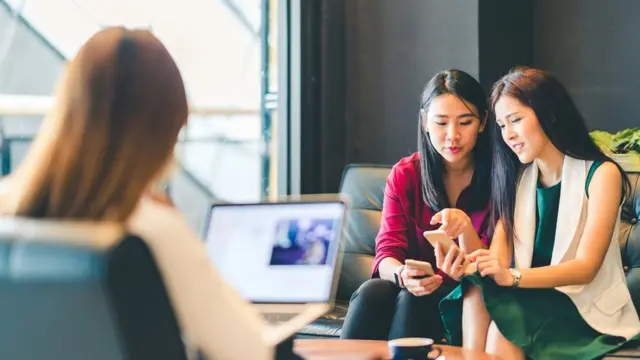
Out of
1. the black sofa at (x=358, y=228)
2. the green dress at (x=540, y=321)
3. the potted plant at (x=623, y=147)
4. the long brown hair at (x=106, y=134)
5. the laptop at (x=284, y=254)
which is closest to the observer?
the long brown hair at (x=106, y=134)

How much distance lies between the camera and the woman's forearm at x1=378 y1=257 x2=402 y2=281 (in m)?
2.52

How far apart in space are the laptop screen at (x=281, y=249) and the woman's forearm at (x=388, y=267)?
585 millimetres

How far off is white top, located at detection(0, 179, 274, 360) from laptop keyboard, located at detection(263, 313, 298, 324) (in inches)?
27.5

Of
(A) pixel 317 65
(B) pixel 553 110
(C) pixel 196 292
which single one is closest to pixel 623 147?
(B) pixel 553 110

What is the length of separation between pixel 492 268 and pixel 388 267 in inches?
17.0

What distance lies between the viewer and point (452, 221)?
7.78 feet

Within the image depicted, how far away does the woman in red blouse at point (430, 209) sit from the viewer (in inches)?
93.4

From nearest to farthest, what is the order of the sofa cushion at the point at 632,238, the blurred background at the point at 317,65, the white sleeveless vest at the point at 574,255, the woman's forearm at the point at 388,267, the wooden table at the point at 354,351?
the wooden table at the point at 354,351 < the white sleeveless vest at the point at 574,255 < the woman's forearm at the point at 388,267 < the sofa cushion at the point at 632,238 < the blurred background at the point at 317,65

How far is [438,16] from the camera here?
11.4ft

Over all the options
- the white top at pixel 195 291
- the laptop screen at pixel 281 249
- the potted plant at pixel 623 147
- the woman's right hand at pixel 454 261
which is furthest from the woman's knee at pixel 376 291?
the white top at pixel 195 291

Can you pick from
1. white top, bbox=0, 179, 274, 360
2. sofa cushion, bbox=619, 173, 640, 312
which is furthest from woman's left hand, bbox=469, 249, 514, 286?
white top, bbox=0, 179, 274, 360

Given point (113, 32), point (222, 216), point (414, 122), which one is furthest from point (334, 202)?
point (414, 122)

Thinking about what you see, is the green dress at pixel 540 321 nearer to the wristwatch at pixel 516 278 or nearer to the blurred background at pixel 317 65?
the wristwatch at pixel 516 278

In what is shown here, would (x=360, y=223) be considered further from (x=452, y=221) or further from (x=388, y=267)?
(x=452, y=221)
